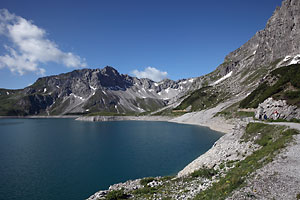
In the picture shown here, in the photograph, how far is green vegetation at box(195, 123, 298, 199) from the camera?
1668 centimetres

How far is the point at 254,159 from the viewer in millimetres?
23219

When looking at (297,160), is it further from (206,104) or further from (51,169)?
(206,104)

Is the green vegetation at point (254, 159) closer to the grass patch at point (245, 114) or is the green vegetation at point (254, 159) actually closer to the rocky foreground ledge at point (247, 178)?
the rocky foreground ledge at point (247, 178)

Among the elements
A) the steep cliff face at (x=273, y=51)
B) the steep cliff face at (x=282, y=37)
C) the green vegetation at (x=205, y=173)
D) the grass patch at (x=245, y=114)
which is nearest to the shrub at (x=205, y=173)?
the green vegetation at (x=205, y=173)

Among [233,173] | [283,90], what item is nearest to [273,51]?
[283,90]

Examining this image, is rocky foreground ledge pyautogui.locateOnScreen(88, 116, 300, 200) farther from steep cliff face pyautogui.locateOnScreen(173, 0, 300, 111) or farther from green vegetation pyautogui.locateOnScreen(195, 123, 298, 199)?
steep cliff face pyautogui.locateOnScreen(173, 0, 300, 111)

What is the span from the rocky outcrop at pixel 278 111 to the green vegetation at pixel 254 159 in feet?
42.7

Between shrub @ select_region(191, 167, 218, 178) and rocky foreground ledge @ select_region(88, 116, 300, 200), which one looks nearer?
rocky foreground ledge @ select_region(88, 116, 300, 200)

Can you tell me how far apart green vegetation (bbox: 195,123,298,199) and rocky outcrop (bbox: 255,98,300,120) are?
42.7 feet

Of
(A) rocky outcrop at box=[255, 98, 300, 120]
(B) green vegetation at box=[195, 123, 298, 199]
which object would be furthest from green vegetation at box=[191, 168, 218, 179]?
(A) rocky outcrop at box=[255, 98, 300, 120]

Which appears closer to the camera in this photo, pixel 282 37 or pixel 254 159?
pixel 254 159

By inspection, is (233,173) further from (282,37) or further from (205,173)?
Result: (282,37)

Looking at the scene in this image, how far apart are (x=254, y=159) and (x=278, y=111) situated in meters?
35.7

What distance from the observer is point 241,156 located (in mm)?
29578
